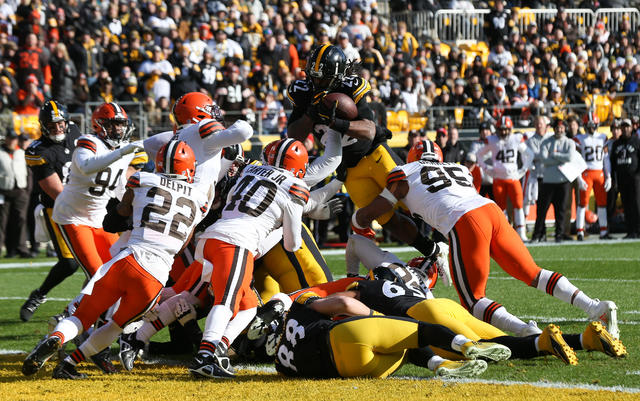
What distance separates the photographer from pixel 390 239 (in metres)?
14.1

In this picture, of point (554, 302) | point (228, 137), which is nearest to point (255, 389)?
point (228, 137)

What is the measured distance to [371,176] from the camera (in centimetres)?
698

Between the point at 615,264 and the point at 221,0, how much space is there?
35.0 ft

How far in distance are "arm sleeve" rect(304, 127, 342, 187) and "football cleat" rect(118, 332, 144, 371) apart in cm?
177

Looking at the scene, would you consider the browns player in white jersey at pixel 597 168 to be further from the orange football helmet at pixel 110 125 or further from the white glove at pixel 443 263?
the orange football helmet at pixel 110 125

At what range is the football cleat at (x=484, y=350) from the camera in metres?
4.33

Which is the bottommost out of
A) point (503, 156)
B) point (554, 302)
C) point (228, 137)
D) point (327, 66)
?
point (554, 302)

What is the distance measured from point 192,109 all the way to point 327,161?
102 cm

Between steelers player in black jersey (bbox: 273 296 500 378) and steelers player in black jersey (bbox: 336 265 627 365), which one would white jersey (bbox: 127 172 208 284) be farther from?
steelers player in black jersey (bbox: 336 265 627 365)

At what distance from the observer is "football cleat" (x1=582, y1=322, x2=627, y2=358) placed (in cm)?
475

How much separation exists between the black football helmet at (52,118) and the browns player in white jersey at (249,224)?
6.36 ft

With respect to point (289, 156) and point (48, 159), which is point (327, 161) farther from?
point (48, 159)

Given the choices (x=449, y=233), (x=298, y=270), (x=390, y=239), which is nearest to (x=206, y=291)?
(x=298, y=270)

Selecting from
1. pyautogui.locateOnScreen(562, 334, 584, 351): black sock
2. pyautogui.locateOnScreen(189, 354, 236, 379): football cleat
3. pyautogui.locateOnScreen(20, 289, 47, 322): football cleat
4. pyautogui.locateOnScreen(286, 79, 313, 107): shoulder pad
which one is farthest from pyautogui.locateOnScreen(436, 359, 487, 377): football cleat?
pyautogui.locateOnScreen(20, 289, 47, 322): football cleat
